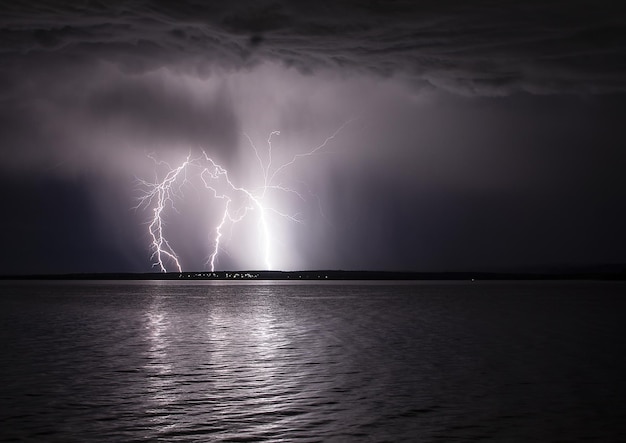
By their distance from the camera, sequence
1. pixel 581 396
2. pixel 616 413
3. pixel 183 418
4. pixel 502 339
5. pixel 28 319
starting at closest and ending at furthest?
pixel 183 418
pixel 616 413
pixel 581 396
pixel 502 339
pixel 28 319

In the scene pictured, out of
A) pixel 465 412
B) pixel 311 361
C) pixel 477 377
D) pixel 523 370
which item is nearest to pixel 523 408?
pixel 465 412

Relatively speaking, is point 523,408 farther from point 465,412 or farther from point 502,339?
point 502,339

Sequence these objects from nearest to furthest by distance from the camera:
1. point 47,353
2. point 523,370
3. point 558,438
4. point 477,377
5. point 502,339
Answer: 1. point 558,438
2. point 477,377
3. point 523,370
4. point 47,353
5. point 502,339

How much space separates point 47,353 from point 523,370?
741 inches

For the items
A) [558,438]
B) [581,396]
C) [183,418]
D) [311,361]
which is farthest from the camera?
[311,361]

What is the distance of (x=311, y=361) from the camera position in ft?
90.8

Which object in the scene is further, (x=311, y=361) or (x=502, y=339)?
(x=502, y=339)

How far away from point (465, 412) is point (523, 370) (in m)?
8.99

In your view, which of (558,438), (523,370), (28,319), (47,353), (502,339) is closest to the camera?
(558,438)

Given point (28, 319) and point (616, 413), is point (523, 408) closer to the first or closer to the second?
point (616, 413)

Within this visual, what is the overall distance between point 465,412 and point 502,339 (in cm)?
2206

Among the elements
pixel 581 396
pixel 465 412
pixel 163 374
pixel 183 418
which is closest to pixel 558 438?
pixel 465 412

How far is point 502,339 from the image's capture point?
38469 millimetres

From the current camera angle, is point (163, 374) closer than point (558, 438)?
No
